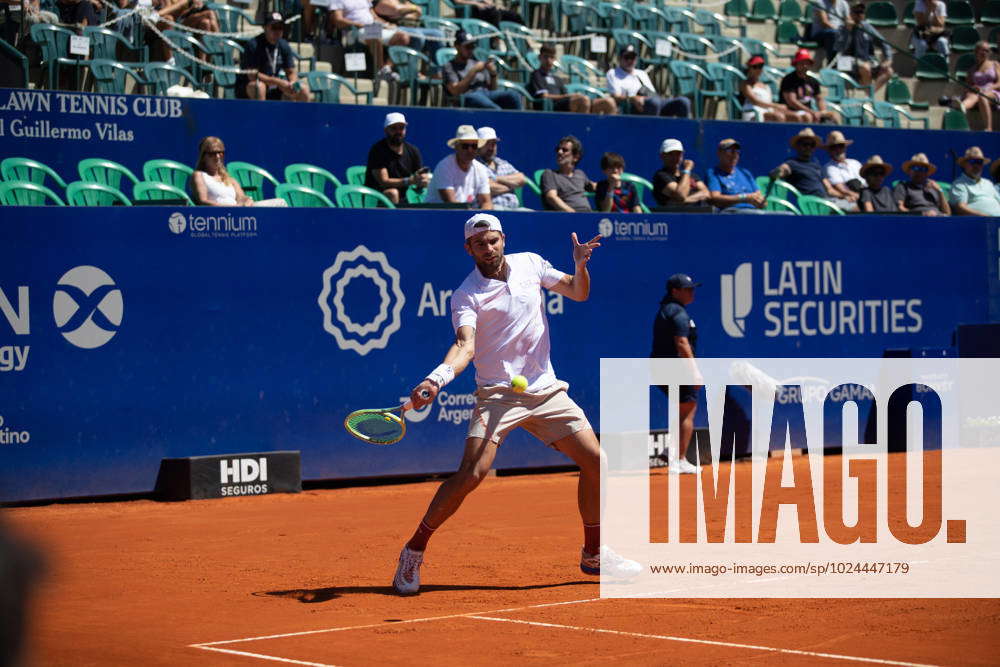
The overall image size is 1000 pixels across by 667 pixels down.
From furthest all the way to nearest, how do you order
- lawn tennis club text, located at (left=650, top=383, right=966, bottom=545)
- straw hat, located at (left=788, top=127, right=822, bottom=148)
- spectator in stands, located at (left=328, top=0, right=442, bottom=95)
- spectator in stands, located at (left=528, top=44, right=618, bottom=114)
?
1. straw hat, located at (left=788, top=127, right=822, bottom=148)
2. spectator in stands, located at (left=528, top=44, right=618, bottom=114)
3. spectator in stands, located at (left=328, top=0, right=442, bottom=95)
4. lawn tennis club text, located at (left=650, top=383, right=966, bottom=545)

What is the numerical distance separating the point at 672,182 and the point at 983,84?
29.5 feet

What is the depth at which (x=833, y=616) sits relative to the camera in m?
6.82

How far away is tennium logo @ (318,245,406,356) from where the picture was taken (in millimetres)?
12789

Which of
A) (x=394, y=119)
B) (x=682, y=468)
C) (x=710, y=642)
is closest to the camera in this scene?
(x=710, y=642)

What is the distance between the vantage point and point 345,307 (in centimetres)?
1288

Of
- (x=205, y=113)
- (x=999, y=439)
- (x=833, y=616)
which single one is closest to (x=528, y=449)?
(x=205, y=113)

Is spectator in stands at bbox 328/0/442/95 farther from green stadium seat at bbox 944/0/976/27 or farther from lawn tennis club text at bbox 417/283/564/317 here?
green stadium seat at bbox 944/0/976/27

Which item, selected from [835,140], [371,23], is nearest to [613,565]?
[371,23]

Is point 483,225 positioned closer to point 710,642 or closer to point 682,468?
point 710,642

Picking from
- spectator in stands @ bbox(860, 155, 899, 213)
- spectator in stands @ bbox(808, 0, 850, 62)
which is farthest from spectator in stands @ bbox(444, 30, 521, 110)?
spectator in stands @ bbox(808, 0, 850, 62)

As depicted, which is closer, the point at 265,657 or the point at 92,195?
the point at 265,657

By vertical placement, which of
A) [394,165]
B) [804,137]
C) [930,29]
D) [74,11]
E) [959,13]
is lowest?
[394,165]

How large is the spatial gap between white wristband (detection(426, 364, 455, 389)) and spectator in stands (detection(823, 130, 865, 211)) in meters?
11.3

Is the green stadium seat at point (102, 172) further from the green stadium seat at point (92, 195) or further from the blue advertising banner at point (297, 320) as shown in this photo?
the blue advertising banner at point (297, 320)
